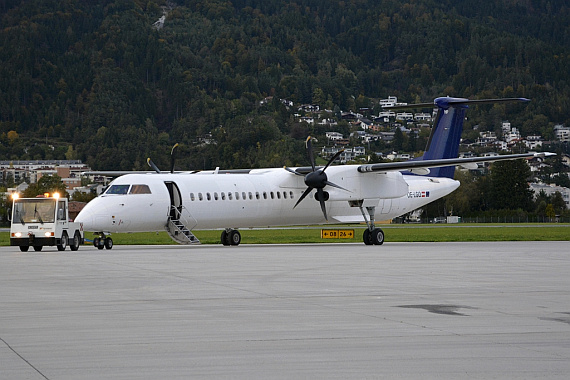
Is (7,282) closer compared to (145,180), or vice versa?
(7,282)

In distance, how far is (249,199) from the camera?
38781mm

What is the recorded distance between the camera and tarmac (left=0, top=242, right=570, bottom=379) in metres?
9.10

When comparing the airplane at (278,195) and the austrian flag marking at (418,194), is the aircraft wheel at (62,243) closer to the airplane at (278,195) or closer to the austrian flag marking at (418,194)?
the airplane at (278,195)

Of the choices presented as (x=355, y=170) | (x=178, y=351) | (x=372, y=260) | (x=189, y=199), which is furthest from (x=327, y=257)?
(x=178, y=351)

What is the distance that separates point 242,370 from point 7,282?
11067 mm

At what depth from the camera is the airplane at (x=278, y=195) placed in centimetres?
3491

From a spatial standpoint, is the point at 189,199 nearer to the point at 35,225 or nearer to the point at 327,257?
the point at 35,225

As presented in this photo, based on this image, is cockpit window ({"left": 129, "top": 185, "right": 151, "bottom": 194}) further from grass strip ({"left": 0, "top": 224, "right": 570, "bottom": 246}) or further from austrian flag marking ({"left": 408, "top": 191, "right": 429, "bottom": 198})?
austrian flag marking ({"left": 408, "top": 191, "right": 429, "bottom": 198})

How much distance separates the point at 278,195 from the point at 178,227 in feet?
A: 18.4

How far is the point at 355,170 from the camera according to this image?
1570 inches

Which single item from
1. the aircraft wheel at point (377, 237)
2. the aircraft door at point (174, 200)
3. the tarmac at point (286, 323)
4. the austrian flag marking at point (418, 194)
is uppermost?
the austrian flag marking at point (418, 194)

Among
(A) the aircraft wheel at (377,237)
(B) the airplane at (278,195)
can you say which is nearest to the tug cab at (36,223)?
(B) the airplane at (278,195)

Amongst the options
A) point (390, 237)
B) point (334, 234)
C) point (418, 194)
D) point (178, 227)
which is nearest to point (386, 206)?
point (418, 194)

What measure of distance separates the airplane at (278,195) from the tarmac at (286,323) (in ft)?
42.8
